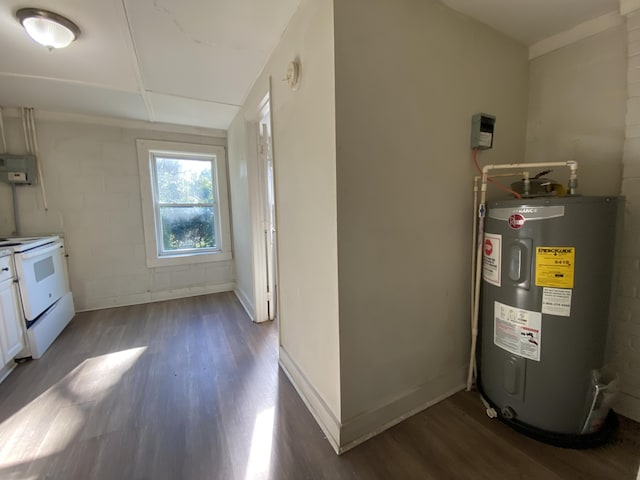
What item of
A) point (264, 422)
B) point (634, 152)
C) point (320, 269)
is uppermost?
point (634, 152)

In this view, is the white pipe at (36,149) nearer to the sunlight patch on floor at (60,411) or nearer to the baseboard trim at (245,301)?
the sunlight patch on floor at (60,411)

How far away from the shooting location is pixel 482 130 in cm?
159

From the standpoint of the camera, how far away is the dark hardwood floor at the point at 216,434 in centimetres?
124

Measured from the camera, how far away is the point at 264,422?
5.05ft

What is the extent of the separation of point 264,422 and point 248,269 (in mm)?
1756

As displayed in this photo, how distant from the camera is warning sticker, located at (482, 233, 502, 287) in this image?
1475 millimetres

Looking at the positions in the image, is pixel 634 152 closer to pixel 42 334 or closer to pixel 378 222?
pixel 378 222

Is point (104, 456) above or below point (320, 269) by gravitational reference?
below

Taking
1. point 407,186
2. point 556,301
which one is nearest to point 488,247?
point 556,301

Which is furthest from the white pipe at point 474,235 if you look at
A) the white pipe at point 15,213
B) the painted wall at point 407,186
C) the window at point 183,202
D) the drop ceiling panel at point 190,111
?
the white pipe at point 15,213

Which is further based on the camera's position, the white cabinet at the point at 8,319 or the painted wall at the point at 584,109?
the white cabinet at the point at 8,319

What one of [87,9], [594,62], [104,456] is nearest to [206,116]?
[87,9]

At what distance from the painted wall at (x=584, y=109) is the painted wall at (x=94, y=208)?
12.0ft

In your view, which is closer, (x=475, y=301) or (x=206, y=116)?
(x=475, y=301)
